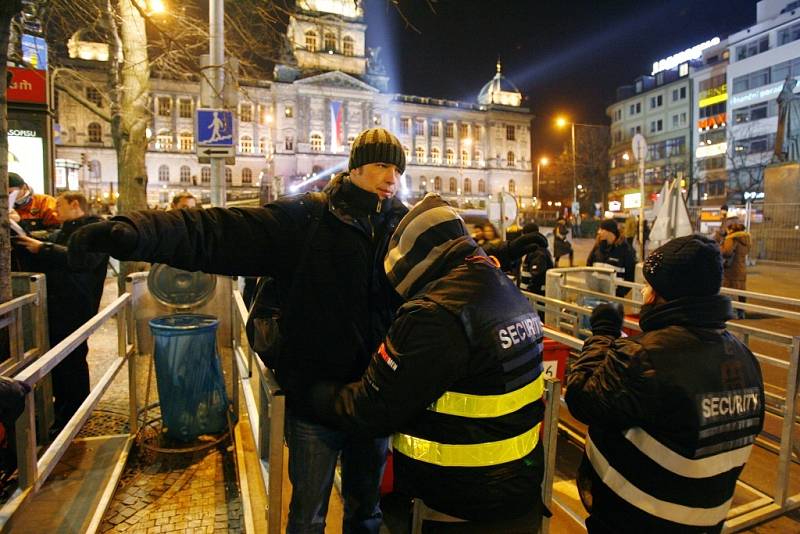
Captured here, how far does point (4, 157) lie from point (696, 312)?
4.23 m

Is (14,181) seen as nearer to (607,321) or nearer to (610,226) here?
(607,321)

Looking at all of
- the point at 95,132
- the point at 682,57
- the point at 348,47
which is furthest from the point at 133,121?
the point at 682,57

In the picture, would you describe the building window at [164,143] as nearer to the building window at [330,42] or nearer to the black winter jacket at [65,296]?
the building window at [330,42]

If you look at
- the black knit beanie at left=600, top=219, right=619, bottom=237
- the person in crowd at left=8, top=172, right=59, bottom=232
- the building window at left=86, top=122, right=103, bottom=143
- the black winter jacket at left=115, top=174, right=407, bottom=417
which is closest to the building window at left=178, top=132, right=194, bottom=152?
the building window at left=86, top=122, right=103, bottom=143

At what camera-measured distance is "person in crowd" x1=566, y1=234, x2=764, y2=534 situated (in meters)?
1.76

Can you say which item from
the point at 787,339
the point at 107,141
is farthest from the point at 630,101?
the point at 787,339

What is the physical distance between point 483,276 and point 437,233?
0.68 ft

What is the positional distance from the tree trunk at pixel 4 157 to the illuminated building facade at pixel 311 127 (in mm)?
52366

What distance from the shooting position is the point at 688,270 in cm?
186

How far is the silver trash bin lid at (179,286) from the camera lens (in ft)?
21.9

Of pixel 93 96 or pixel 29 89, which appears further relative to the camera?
pixel 93 96

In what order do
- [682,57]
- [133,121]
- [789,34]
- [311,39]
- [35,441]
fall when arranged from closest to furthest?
[35,441], [133,121], [789,34], [682,57], [311,39]

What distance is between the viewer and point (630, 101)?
239ft

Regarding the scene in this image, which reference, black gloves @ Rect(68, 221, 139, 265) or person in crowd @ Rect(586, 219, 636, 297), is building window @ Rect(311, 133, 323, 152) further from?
black gloves @ Rect(68, 221, 139, 265)
